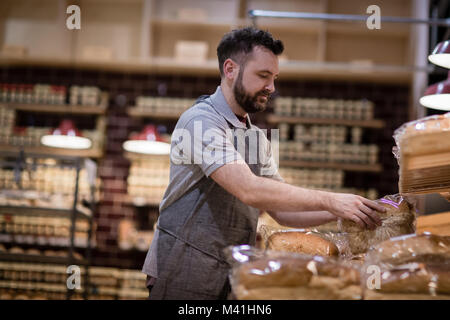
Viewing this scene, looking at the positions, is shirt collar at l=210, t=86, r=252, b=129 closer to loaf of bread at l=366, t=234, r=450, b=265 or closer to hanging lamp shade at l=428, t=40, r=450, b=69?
loaf of bread at l=366, t=234, r=450, b=265

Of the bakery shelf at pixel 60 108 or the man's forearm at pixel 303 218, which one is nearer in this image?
the man's forearm at pixel 303 218

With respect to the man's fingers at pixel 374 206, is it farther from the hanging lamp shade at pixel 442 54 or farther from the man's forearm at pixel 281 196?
the hanging lamp shade at pixel 442 54

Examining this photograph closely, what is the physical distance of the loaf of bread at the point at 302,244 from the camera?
1.44 m

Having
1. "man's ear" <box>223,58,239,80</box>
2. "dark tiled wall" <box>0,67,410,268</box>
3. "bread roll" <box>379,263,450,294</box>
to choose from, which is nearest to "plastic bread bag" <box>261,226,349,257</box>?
"bread roll" <box>379,263,450,294</box>

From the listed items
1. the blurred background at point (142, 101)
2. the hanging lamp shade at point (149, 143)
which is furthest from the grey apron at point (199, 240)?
the blurred background at point (142, 101)

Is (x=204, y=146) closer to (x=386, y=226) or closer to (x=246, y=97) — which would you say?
(x=246, y=97)

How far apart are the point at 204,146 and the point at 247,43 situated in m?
0.37

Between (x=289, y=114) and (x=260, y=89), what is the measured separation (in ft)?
14.0

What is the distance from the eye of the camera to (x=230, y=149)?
1422 millimetres

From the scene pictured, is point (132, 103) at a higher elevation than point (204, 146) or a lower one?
higher

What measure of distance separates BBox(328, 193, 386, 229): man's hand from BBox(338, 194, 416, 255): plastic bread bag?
3 cm

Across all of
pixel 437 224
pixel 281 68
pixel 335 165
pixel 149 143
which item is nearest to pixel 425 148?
pixel 437 224

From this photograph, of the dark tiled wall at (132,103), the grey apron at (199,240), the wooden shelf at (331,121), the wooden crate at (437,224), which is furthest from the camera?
the dark tiled wall at (132,103)

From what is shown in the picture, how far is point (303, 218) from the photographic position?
181 centimetres
